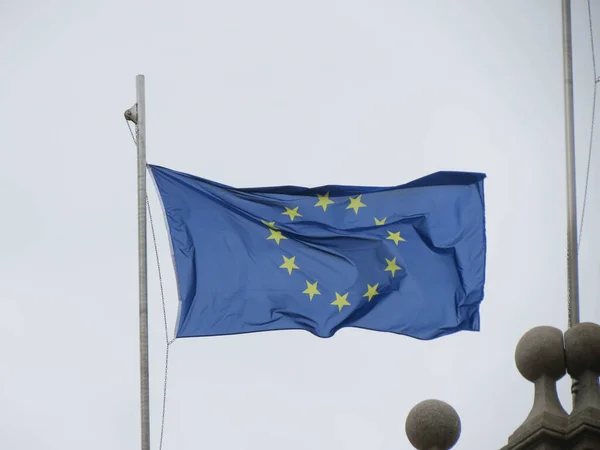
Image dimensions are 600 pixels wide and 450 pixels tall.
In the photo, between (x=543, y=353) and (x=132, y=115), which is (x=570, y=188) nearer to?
(x=543, y=353)

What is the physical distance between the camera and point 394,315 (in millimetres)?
33062

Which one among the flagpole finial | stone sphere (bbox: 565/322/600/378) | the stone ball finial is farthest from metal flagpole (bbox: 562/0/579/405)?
the flagpole finial

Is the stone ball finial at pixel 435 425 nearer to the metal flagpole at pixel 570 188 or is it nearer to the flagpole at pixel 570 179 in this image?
the metal flagpole at pixel 570 188

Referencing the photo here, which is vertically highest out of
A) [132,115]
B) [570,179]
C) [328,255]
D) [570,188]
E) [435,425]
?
[132,115]

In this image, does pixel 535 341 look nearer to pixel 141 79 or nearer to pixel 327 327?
pixel 327 327

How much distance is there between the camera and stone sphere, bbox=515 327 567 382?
27109 millimetres

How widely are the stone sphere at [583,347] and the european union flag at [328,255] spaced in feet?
18.4

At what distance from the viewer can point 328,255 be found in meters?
33.4

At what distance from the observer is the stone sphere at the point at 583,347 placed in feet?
88.7

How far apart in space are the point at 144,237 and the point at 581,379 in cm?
706

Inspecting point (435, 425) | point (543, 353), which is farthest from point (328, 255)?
point (543, 353)

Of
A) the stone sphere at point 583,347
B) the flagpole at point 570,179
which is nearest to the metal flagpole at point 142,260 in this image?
the stone sphere at point 583,347

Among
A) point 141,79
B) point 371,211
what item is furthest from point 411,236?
point 141,79

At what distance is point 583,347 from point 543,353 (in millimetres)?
568
